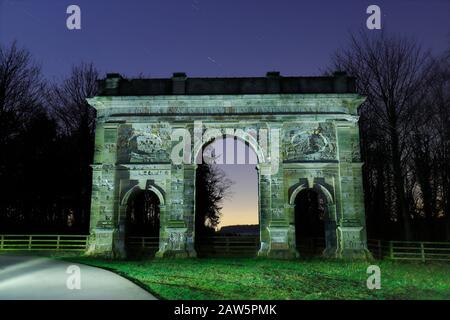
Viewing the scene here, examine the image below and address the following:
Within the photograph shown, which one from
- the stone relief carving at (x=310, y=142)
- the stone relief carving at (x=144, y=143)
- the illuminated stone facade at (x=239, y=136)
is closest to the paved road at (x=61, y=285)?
the illuminated stone facade at (x=239, y=136)

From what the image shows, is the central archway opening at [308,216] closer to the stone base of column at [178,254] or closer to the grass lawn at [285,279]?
the grass lawn at [285,279]

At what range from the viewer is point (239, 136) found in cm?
1956

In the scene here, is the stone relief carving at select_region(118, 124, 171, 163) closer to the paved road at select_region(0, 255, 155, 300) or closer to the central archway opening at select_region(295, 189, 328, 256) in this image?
the paved road at select_region(0, 255, 155, 300)

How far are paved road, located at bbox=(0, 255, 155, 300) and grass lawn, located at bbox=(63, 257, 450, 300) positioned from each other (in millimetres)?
731

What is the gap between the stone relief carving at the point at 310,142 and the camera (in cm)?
1920

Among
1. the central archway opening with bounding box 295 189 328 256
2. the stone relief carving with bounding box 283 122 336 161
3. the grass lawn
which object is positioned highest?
the stone relief carving with bounding box 283 122 336 161

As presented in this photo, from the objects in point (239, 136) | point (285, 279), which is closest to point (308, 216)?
point (239, 136)

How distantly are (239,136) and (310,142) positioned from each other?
3531mm

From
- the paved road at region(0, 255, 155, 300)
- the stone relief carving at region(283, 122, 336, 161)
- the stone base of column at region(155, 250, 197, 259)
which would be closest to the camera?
the paved road at region(0, 255, 155, 300)

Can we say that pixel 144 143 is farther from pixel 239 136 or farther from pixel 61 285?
pixel 61 285

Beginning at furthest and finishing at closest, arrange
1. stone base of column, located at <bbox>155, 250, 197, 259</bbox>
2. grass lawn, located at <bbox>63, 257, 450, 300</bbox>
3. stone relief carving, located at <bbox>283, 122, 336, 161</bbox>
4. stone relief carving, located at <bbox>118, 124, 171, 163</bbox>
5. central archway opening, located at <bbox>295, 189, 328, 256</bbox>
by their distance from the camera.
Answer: central archway opening, located at <bbox>295, 189, 328, 256</bbox> < stone relief carving, located at <bbox>118, 124, 171, 163</bbox> < stone relief carving, located at <bbox>283, 122, 336, 161</bbox> < stone base of column, located at <bbox>155, 250, 197, 259</bbox> < grass lawn, located at <bbox>63, 257, 450, 300</bbox>

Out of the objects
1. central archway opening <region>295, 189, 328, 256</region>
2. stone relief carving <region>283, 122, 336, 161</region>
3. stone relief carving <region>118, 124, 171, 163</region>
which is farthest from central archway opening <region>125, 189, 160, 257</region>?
stone relief carving <region>283, 122, 336, 161</region>

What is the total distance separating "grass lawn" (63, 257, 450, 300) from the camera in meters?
9.68

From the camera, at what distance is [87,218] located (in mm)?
30031
